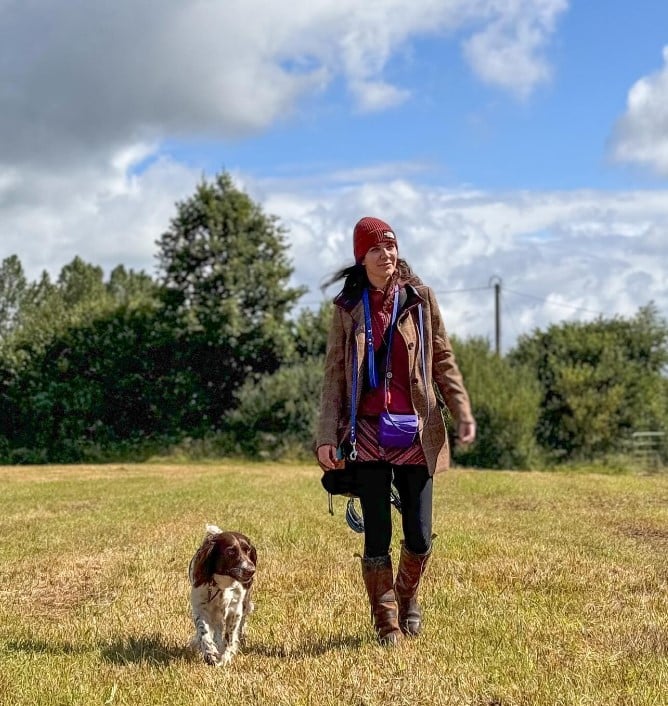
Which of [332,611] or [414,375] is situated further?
[332,611]

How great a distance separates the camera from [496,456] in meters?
24.2

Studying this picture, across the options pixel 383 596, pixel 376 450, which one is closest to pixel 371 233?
pixel 376 450

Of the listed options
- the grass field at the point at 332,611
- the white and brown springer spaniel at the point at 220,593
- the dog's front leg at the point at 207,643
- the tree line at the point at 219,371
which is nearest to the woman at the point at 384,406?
the grass field at the point at 332,611

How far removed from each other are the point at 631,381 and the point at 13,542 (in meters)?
21.0

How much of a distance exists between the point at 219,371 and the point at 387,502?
2167 cm

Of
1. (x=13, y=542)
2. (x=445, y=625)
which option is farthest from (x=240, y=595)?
(x=13, y=542)

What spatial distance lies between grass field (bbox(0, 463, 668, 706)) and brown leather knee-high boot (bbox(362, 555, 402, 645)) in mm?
114

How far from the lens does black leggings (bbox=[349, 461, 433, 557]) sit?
5.08 meters

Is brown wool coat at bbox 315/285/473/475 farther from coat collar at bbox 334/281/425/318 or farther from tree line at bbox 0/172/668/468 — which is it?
tree line at bbox 0/172/668/468

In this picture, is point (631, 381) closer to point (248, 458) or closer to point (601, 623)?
point (248, 458)

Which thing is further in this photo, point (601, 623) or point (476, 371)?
point (476, 371)

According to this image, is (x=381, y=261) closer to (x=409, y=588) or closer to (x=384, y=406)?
(x=384, y=406)

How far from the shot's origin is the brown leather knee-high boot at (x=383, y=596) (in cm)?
510

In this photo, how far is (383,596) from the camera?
511 centimetres
